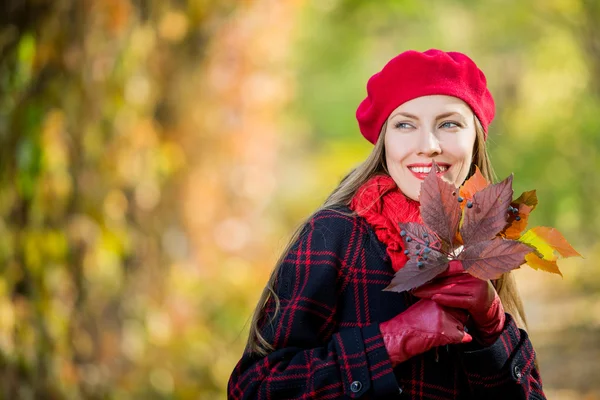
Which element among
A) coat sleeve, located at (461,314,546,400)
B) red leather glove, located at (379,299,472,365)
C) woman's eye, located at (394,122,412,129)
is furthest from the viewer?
woman's eye, located at (394,122,412,129)

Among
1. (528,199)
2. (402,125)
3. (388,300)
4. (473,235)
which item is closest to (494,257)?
(473,235)

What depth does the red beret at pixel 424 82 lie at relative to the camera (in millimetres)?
2066

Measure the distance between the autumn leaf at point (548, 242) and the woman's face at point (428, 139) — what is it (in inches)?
11.9

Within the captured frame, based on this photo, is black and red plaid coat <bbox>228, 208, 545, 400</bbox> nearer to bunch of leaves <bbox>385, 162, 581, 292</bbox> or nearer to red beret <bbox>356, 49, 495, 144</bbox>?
bunch of leaves <bbox>385, 162, 581, 292</bbox>

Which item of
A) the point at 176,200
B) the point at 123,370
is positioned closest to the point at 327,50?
the point at 176,200

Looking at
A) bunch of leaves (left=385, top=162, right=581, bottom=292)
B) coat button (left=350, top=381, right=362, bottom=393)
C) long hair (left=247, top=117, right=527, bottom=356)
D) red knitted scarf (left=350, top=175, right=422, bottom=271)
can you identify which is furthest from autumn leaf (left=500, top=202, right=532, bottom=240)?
coat button (left=350, top=381, right=362, bottom=393)

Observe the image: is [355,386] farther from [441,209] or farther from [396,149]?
[396,149]

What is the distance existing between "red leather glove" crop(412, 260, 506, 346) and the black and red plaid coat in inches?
5.1

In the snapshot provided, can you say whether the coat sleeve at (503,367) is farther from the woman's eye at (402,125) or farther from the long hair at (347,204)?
the woman's eye at (402,125)

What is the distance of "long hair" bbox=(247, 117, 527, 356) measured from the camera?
2.11 m

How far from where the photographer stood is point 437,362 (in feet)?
6.64

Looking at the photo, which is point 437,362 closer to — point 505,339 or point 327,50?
point 505,339

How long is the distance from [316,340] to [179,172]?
4735 mm

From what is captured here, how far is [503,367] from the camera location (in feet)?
6.61
